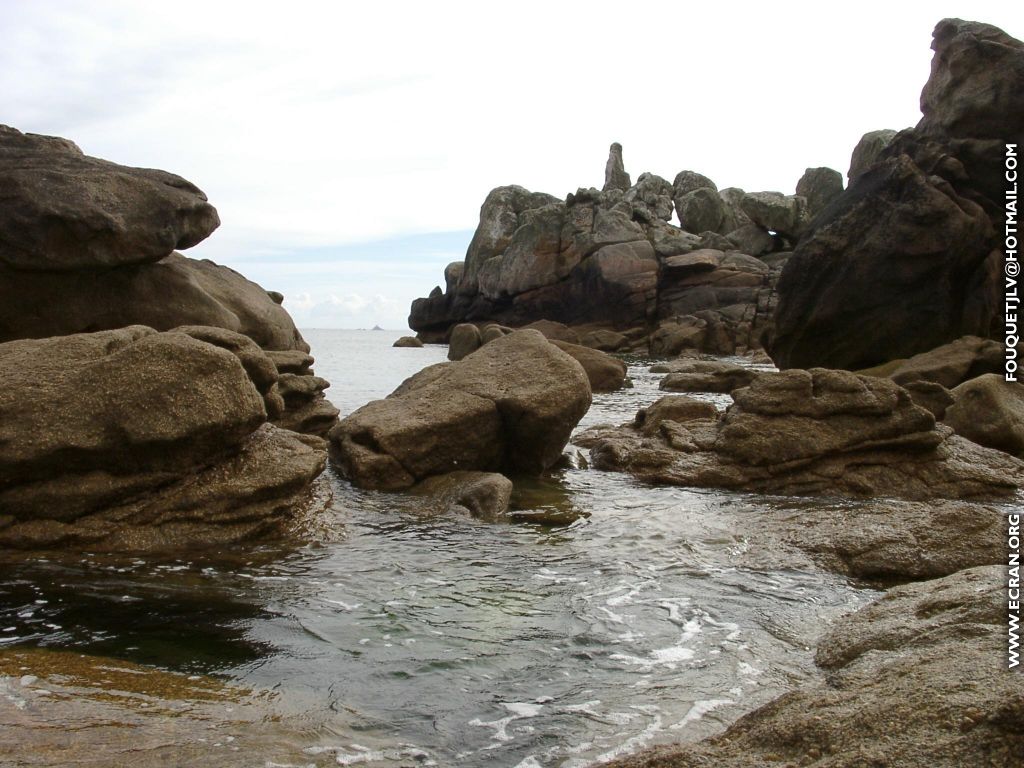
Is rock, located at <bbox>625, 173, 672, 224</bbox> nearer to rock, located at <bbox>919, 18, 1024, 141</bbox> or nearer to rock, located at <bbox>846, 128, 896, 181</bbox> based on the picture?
rock, located at <bbox>846, 128, 896, 181</bbox>

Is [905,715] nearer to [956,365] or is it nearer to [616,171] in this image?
[956,365]

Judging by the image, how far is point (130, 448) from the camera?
28.7 ft

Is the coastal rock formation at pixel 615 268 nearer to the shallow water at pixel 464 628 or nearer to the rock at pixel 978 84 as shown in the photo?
the rock at pixel 978 84

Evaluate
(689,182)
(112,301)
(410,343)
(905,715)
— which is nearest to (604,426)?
(112,301)

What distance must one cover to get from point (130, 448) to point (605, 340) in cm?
4817

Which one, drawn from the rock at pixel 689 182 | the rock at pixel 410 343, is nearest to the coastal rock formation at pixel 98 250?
the rock at pixel 410 343

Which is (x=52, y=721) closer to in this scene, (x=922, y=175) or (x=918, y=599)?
(x=918, y=599)

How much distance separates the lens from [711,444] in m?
13.5

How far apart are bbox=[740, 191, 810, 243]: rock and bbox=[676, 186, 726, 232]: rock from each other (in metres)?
10.3

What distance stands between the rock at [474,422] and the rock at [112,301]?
346cm

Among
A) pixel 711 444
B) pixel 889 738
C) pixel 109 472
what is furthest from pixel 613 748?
pixel 711 444

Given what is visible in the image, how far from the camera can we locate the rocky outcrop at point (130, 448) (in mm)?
8500

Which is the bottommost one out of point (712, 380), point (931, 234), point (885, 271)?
point (712, 380)

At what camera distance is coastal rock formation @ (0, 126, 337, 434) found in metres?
12.8
